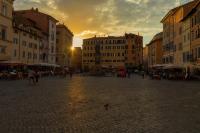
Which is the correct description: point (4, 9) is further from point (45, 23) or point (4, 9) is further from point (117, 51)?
point (117, 51)

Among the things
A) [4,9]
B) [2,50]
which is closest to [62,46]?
[4,9]

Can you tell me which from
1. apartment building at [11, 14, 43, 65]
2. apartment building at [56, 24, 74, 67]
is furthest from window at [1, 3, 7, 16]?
apartment building at [56, 24, 74, 67]

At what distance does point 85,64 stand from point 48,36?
70.3 metres

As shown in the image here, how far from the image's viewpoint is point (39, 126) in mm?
10766

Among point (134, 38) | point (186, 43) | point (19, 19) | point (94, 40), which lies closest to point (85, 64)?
point (94, 40)

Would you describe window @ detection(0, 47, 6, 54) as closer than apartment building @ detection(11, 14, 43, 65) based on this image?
Yes

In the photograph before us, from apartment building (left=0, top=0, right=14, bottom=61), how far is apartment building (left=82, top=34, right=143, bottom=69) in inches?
3751

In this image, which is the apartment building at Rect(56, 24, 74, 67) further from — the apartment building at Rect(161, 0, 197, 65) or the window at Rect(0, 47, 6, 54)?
the window at Rect(0, 47, 6, 54)

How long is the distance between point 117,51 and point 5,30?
99812 mm

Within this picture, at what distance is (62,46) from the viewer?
4840 inches

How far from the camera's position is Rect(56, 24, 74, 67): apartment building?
120 meters

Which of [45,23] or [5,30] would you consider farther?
A: [45,23]

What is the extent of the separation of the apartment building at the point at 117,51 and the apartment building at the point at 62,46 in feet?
104

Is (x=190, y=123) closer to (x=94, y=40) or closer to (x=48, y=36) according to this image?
(x=48, y=36)
